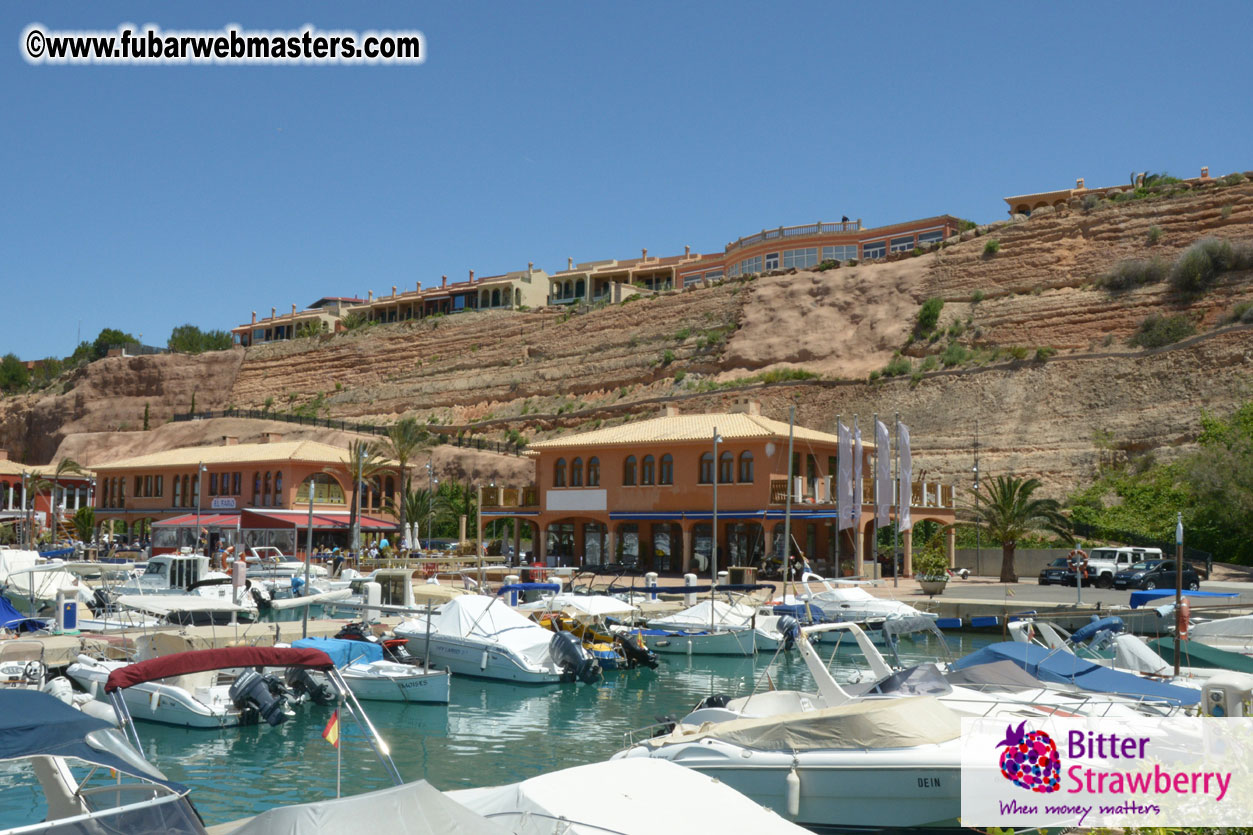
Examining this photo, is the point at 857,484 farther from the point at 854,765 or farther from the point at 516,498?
the point at 854,765

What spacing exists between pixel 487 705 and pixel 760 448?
25.1 m

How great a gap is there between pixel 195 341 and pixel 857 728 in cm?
12895

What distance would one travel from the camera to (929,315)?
255 ft

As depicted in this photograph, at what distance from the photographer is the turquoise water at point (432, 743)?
15.9m

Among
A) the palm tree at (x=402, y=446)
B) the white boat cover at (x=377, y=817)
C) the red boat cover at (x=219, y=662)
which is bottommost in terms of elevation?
the white boat cover at (x=377, y=817)

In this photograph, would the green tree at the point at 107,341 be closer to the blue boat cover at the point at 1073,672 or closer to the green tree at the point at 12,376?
the green tree at the point at 12,376

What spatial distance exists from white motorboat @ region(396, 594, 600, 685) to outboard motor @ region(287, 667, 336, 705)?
3194 mm

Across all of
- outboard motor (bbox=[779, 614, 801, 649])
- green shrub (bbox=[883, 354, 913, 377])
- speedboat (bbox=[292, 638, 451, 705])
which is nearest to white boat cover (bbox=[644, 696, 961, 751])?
speedboat (bbox=[292, 638, 451, 705])

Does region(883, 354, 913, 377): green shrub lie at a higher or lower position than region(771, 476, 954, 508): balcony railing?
higher

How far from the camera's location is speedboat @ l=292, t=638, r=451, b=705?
22.6m

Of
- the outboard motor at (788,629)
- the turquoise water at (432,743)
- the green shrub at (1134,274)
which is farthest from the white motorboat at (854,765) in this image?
the green shrub at (1134,274)

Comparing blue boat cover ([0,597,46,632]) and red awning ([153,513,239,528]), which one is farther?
red awning ([153,513,239,528])

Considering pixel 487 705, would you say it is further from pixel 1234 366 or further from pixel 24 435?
pixel 24 435

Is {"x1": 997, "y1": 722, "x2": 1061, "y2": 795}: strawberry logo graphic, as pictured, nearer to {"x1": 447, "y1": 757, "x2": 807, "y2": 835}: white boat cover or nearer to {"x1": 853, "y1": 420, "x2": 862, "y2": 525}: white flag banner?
{"x1": 447, "y1": 757, "x2": 807, "y2": 835}: white boat cover
